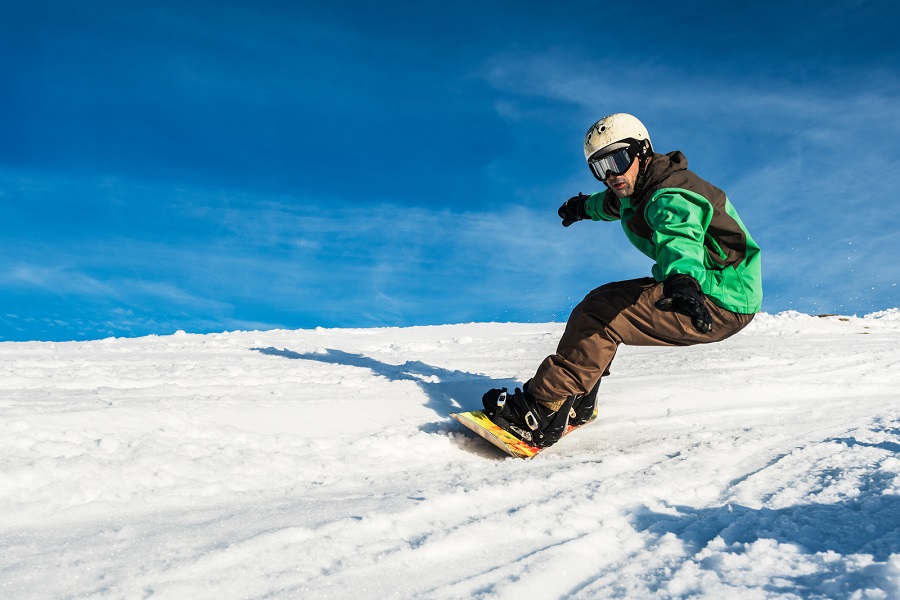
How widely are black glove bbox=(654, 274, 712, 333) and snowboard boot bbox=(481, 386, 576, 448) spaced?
1.02 meters

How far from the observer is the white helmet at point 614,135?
3.76 metres

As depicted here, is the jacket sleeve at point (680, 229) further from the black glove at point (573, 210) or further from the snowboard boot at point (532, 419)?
the black glove at point (573, 210)

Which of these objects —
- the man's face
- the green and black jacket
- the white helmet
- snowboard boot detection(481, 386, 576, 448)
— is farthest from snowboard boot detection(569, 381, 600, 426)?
the white helmet

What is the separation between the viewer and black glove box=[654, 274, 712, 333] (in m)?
2.91

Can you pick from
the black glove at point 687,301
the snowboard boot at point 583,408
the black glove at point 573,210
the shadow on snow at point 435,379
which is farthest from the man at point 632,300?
the black glove at point 573,210

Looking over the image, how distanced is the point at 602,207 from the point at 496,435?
2031mm

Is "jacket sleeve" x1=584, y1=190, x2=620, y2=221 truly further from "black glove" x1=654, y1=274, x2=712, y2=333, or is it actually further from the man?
"black glove" x1=654, y1=274, x2=712, y2=333

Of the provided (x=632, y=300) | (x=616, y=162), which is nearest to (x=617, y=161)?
(x=616, y=162)

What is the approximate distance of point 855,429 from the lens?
3.85 metres

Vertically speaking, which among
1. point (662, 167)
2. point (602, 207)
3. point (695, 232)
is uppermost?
point (602, 207)

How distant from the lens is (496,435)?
3.61 m

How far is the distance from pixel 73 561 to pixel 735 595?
6.30 feet

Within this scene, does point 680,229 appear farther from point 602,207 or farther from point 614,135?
point 602,207

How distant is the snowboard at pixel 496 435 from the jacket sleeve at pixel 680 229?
47.0 inches
